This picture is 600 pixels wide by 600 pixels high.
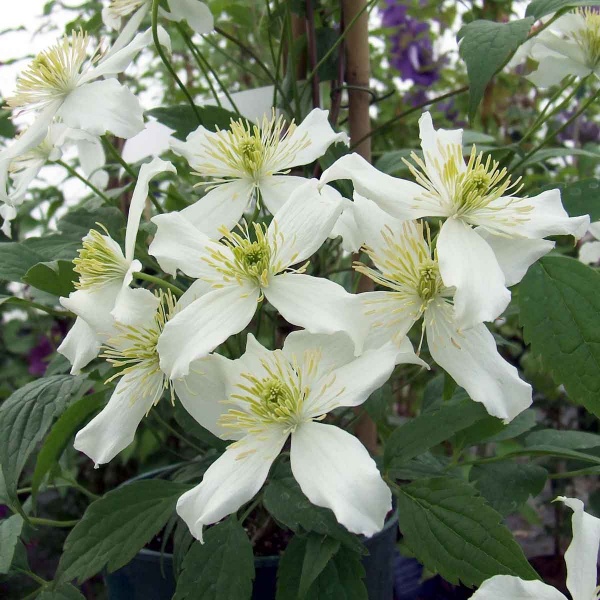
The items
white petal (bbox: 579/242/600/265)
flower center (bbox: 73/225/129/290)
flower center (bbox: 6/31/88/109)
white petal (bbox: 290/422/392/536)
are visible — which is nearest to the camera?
white petal (bbox: 290/422/392/536)

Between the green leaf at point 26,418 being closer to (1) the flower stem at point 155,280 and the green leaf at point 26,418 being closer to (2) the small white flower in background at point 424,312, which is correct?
(1) the flower stem at point 155,280

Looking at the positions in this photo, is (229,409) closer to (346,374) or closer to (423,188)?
(346,374)

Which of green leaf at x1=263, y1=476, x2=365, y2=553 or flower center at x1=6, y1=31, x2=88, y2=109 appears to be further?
flower center at x1=6, y1=31, x2=88, y2=109

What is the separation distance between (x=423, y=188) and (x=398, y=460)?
0.18 metres

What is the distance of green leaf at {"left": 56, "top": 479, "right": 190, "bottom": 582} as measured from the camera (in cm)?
50

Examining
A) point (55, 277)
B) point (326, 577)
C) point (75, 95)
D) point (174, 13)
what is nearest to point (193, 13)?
point (174, 13)

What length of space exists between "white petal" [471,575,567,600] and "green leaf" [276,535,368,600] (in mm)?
91

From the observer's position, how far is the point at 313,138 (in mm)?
538

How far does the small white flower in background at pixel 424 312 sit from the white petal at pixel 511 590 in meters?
0.09

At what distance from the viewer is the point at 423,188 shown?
44cm

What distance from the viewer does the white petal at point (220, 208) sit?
51 cm

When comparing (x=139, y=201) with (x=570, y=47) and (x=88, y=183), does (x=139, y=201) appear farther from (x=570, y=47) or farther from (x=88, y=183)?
(x=570, y=47)

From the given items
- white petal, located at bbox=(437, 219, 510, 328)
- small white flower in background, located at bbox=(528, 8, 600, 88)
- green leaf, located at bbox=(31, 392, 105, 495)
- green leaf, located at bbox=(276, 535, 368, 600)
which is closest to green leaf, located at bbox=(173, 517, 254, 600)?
green leaf, located at bbox=(276, 535, 368, 600)

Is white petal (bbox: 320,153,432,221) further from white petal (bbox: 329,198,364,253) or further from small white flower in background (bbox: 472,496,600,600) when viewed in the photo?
small white flower in background (bbox: 472,496,600,600)
